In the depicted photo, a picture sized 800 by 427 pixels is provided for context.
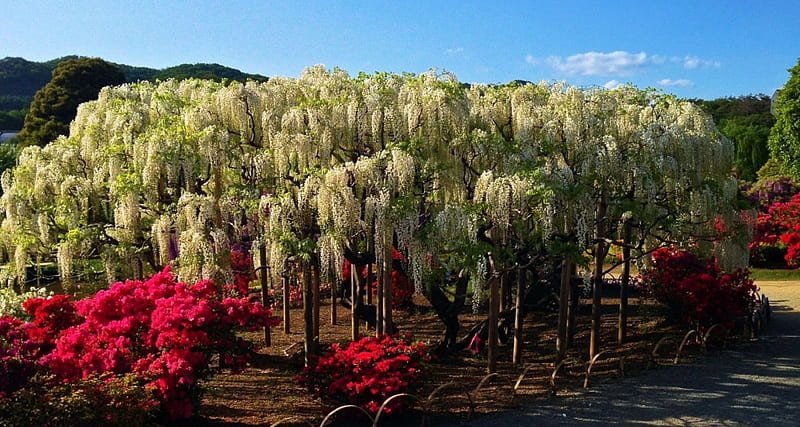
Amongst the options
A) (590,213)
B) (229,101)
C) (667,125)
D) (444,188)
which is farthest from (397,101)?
(667,125)

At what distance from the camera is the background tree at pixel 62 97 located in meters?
29.8

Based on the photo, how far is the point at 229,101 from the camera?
34.8 ft

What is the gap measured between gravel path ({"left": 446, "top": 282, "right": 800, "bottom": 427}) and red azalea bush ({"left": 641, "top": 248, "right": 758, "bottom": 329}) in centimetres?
79

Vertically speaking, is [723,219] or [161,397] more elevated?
[723,219]

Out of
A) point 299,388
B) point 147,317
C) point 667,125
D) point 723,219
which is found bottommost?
point 299,388

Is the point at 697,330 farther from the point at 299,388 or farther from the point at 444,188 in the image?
the point at 299,388

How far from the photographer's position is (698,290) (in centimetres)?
1195

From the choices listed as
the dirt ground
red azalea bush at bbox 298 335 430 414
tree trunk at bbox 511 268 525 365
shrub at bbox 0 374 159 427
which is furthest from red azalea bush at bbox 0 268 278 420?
tree trunk at bbox 511 268 525 365

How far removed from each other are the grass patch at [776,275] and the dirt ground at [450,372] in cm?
891

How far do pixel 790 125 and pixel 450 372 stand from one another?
2356cm

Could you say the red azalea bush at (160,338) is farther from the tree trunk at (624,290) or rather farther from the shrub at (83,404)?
the tree trunk at (624,290)

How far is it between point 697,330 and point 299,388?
24.4ft

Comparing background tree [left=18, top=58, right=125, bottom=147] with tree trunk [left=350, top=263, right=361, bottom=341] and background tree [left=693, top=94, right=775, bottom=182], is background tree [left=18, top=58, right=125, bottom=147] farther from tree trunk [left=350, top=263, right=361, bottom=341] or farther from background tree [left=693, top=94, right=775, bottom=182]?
background tree [left=693, top=94, right=775, bottom=182]

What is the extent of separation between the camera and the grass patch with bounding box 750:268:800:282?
2186cm
